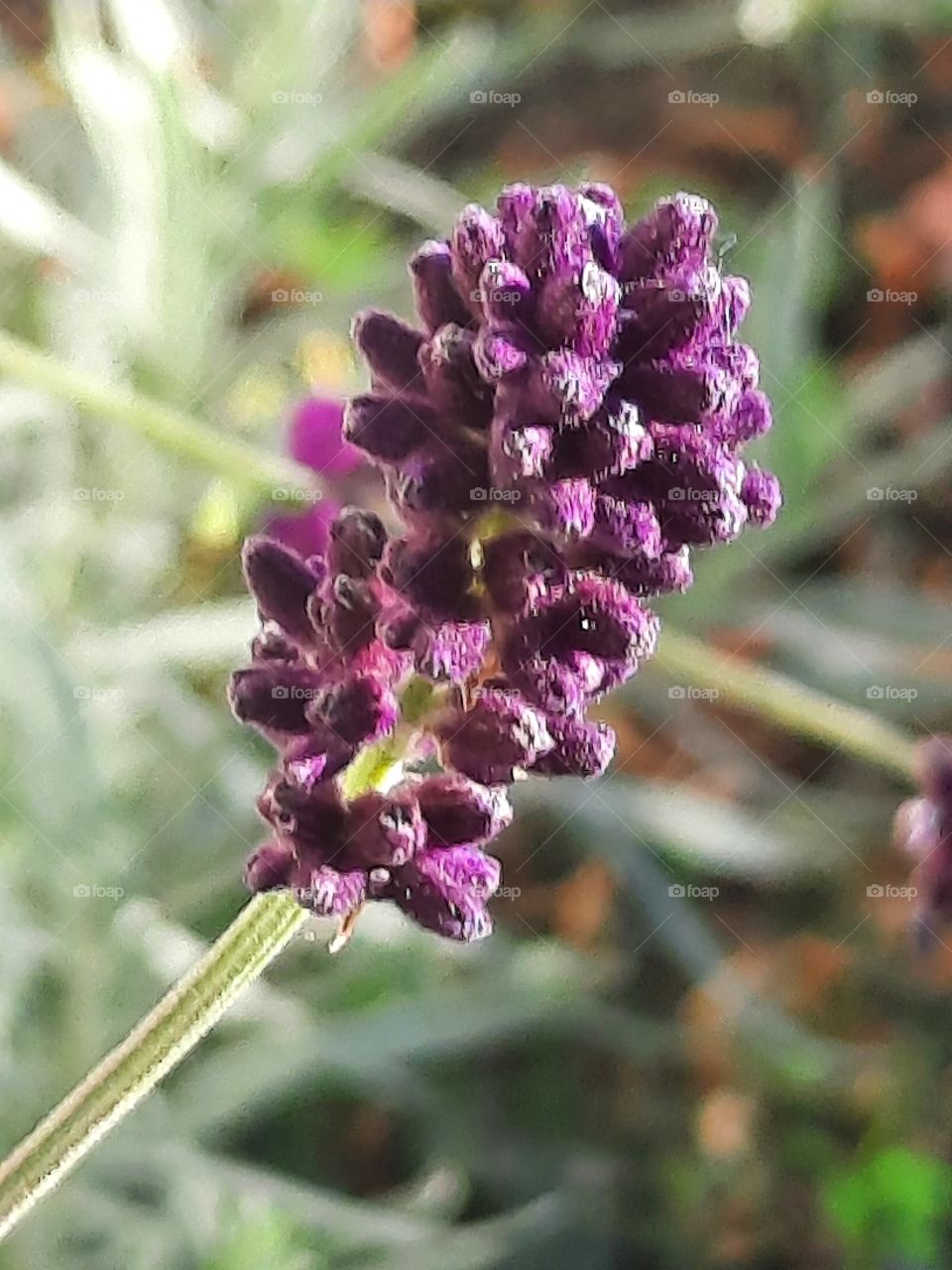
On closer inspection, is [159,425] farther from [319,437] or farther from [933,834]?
[933,834]

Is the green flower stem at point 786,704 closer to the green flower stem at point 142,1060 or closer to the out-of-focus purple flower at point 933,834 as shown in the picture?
the out-of-focus purple flower at point 933,834

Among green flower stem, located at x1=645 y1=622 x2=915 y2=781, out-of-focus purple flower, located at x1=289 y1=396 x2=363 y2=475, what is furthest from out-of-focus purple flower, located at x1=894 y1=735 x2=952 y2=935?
out-of-focus purple flower, located at x1=289 y1=396 x2=363 y2=475

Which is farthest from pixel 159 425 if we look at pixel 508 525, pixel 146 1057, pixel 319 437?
pixel 146 1057

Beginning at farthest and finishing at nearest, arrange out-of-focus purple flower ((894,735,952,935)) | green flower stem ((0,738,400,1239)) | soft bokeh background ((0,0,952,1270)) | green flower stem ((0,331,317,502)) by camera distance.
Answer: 1. soft bokeh background ((0,0,952,1270))
2. green flower stem ((0,331,317,502))
3. out-of-focus purple flower ((894,735,952,935))
4. green flower stem ((0,738,400,1239))

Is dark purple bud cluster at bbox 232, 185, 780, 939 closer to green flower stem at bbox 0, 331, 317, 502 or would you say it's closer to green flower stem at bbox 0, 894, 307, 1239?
green flower stem at bbox 0, 894, 307, 1239

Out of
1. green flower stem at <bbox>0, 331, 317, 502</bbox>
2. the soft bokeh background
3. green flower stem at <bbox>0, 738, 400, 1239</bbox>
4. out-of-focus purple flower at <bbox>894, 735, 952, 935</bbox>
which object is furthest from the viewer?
the soft bokeh background

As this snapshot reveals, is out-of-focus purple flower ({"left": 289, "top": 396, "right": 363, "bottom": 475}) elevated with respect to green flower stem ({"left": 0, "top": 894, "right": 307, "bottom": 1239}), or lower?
elevated

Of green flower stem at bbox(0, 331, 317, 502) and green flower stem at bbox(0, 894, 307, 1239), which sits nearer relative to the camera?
green flower stem at bbox(0, 894, 307, 1239)
